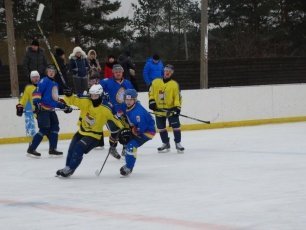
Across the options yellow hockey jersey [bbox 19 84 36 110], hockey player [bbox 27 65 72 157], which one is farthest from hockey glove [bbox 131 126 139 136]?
yellow hockey jersey [bbox 19 84 36 110]

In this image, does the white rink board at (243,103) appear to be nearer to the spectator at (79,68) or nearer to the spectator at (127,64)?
the spectator at (127,64)

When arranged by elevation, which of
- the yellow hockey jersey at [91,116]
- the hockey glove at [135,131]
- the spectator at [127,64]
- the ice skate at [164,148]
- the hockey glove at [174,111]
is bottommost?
the ice skate at [164,148]

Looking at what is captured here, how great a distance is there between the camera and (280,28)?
38.5 metres

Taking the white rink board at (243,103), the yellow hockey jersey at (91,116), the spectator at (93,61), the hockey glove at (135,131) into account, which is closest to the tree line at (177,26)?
the white rink board at (243,103)

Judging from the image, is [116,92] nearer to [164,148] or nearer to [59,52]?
[164,148]

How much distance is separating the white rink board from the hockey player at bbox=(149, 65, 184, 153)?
4.04m

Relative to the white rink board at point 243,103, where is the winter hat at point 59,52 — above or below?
above

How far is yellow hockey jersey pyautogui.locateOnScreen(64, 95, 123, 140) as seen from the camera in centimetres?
855

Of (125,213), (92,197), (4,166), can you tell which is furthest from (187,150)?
(125,213)

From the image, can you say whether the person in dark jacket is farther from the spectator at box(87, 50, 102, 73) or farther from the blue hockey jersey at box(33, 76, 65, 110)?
the blue hockey jersey at box(33, 76, 65, 110)

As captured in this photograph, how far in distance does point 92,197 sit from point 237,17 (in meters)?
33.5

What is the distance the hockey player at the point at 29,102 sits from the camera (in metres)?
11.3

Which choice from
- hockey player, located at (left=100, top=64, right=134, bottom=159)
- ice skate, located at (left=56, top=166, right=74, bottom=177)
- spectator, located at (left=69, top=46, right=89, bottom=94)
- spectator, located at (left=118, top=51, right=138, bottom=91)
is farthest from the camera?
spectator, located at (left=118, top=51, right=138, bottom=91)

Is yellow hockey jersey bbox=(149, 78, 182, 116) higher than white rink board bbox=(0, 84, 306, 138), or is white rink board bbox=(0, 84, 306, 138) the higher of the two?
yellow hockey jersey bbox=(149, 78, 182, 116)
